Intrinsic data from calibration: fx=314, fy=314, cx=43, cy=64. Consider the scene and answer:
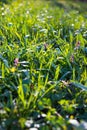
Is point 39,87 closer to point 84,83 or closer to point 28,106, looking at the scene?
point 28,106

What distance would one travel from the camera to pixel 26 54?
2.48 m

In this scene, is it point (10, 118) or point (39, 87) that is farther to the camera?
point (39, 87)

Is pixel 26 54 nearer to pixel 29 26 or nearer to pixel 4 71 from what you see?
pixel 4 71

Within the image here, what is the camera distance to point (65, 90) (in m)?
2.11

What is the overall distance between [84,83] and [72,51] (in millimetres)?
441

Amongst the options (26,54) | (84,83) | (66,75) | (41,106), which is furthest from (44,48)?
(41,106)

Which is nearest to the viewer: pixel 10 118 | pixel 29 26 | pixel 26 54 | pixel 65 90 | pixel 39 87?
pixel 10 118

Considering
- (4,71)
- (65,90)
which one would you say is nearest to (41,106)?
(65,90)

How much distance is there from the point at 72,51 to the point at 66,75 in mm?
321

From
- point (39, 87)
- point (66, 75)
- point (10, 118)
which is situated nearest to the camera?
point (10, 118)

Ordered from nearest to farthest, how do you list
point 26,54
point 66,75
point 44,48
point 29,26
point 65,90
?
point 65,90
point 66,75
point 26,54
point 44,48
point 29,26

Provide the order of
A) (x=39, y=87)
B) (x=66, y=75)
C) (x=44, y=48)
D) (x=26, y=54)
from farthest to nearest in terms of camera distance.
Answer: (x=44, y=48), (x=26, y=54), (x=66, y=75), (x=39, y=87)

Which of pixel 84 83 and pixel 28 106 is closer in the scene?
pixel 28 106

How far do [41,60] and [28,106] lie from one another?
647 millimetres
